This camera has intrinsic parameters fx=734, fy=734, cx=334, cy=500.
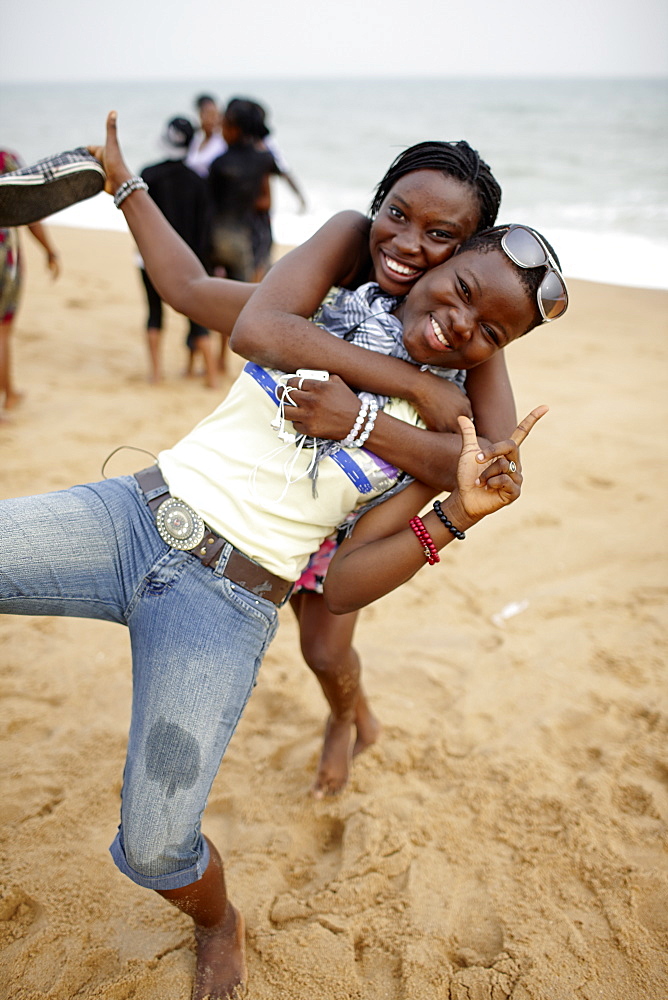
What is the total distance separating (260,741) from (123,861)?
1.12 metres

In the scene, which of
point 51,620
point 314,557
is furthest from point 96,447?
point 314,557

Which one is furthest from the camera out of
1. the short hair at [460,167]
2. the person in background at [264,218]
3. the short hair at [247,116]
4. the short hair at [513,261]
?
the person in background at [264,218]

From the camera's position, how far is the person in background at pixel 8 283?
445cm

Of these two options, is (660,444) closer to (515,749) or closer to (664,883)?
(515,749)

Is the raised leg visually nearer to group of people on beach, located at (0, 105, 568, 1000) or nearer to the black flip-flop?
group of people on beach, located at (0, 105, 568, 1000)

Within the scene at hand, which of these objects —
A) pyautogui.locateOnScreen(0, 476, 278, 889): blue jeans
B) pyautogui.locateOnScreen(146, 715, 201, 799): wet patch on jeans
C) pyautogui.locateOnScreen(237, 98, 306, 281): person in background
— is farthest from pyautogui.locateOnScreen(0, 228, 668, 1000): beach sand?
pyautogui.locateOnScreen(237, 98, 306, 281): person in background

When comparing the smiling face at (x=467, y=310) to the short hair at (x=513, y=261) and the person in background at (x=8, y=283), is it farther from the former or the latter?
the person in background at (x=8, y=283)

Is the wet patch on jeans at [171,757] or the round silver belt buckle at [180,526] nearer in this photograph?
the wet patch on jeans at [171,757]

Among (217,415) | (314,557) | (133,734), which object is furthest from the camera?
(314,557)

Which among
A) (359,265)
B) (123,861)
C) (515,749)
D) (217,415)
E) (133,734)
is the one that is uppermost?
(359,265)

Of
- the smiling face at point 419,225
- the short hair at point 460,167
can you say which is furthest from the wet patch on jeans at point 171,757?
the short hair at point 460,167

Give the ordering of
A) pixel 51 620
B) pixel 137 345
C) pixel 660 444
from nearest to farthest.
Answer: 1. pixel 51 620
2. pixel 660 444
3. pixel 137 345

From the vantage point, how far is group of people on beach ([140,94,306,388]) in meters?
5.51

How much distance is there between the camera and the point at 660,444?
5.14 meters
